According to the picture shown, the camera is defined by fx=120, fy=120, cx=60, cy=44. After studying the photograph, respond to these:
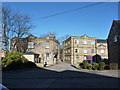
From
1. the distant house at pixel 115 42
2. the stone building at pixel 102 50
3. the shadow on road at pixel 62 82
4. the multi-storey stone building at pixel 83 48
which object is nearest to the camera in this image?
the shadow on road at pixel 62 82

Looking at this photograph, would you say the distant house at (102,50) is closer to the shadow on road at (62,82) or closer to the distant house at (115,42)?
the distant house at (115,42)

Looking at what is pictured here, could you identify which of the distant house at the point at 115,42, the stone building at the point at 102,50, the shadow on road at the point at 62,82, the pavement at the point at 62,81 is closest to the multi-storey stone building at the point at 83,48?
the stone building at the point at 102,50

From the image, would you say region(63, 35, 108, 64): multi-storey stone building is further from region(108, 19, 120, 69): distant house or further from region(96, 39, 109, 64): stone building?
region(108, 19, 120, 69): distant house

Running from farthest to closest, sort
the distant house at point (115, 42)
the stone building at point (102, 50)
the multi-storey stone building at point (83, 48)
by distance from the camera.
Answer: the stone building at point (102, 50) < the multi-storey stone building at point (83, 48) < the distant house at point (115, 42)

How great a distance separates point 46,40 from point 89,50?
659 inches

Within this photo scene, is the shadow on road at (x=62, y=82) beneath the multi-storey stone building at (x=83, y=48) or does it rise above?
beneath

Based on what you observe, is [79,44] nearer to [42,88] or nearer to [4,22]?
[4,22]

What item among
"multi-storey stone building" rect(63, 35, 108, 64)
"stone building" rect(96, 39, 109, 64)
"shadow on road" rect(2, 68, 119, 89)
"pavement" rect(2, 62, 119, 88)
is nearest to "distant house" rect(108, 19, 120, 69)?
"pavement" rect(2, 62, 119, 88)

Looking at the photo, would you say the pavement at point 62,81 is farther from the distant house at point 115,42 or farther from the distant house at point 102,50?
the distant house at point 102,50

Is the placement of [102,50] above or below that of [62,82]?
above

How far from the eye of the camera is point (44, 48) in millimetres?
29656

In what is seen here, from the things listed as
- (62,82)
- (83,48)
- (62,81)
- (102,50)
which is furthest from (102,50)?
(62,82)

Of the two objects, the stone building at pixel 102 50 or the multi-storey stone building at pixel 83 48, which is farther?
the stone building at pixel 102 50

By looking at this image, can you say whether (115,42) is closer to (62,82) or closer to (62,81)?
(62,81)
